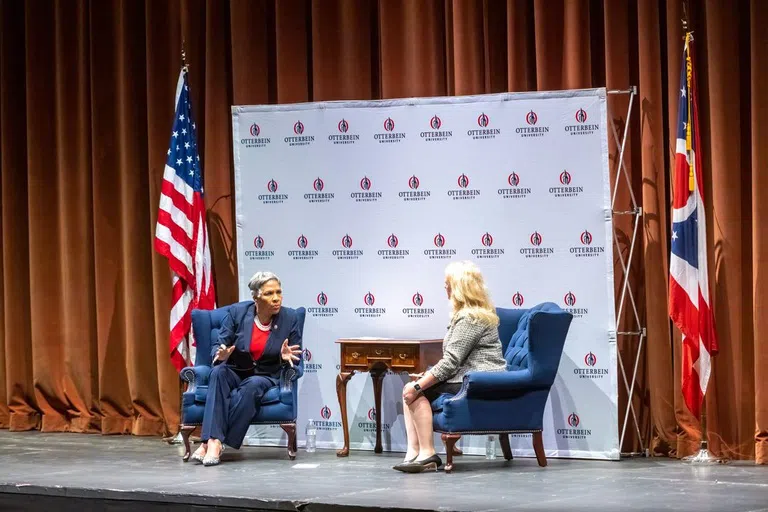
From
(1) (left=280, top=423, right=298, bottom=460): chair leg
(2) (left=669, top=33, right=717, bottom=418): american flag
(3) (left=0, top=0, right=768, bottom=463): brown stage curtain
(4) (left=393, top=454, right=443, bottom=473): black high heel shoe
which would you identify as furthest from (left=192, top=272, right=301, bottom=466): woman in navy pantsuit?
(2) (left=669, top=33, right=717, bottom=418): american flag

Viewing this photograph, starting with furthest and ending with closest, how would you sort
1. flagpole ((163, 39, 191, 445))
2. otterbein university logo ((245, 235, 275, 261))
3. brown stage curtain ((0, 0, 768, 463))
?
flagpole ((163, 39, 191, 445)) → otterbein university logo ((245, 235, 275, 261)) → brown stage curtain ((0, 0, 768, 463))

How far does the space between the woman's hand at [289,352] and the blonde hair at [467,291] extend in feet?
3.35

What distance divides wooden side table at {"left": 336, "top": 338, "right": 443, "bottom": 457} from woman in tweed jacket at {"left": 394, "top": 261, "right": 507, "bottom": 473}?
0.47m

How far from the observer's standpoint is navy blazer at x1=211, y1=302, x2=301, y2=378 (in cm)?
683

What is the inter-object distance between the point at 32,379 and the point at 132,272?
1.30 meters

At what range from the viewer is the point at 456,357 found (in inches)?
245

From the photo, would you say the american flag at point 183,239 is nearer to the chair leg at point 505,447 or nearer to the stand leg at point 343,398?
the stand leg at point 343,398

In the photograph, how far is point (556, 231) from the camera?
22.3 ft

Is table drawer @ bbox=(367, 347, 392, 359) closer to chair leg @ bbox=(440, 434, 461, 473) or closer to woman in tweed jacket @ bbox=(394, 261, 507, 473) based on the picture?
woman in tweed jacket @ bbox=(394, 261, 507, 473)

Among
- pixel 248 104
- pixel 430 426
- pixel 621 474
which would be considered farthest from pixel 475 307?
pixel 248 104

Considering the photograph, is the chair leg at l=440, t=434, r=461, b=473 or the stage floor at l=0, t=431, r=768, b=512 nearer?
the stage floor at l=0, t=431, r=768, b=512

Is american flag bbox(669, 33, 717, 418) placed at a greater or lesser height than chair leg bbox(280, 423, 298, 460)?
greater

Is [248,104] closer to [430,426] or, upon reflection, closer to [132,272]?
[132,272]

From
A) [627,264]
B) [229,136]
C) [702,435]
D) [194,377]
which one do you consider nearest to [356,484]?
[194,377]
